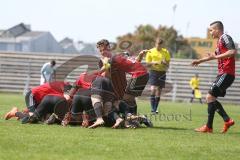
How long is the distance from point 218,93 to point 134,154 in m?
3.88

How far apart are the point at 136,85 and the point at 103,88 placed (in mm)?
1902

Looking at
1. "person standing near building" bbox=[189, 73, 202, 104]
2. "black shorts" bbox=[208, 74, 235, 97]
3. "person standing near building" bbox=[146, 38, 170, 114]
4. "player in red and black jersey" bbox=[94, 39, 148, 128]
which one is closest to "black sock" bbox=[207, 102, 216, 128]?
"black shorts" bbox=[208, 74, 235, 97]

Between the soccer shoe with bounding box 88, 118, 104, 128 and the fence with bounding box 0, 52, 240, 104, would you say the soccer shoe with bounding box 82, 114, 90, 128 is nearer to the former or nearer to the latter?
the soccer shoe with bounding box 88, 118, 104, 128

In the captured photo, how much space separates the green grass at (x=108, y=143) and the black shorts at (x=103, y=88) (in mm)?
751

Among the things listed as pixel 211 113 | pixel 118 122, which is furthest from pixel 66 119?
pixel 211 113

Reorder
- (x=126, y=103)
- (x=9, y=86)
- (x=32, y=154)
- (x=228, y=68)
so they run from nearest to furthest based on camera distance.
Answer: (x=32, y=154)
(x=228, y=68)
(x=126, y=103)
(x=9, y=86)

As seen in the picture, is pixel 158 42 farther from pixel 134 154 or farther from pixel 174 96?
pixel 174 96

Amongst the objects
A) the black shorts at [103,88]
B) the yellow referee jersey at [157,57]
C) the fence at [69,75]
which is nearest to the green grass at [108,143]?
the black shorts at [103,88]

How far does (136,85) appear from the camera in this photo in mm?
12734

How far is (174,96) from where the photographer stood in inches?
1316

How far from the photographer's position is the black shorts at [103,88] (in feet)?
35.7

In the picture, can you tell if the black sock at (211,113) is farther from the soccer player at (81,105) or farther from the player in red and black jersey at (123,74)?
the soccer player at (81,105)

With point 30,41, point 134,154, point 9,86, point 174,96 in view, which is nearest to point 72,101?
point 134,154

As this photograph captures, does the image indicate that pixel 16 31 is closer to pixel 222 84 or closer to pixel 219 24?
pixel 219 24
